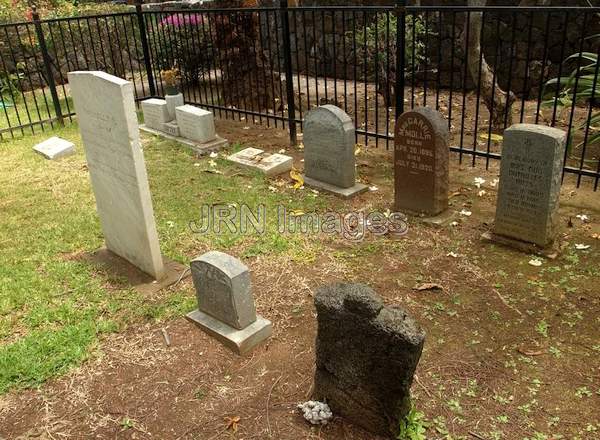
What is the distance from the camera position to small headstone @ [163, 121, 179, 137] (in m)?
7.85

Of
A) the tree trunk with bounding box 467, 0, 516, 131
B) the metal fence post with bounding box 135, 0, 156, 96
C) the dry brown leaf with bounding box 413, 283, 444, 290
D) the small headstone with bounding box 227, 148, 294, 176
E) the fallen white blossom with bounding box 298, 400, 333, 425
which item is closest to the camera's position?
the fallen white blossom with bounding box 298, 400, 333, 425

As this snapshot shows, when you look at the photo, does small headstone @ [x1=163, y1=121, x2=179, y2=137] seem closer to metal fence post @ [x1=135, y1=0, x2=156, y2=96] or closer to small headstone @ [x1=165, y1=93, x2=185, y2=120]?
small headstone @ [x1=165, y1=93, x2=185, y2=120]

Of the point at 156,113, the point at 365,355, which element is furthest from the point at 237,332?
the point at 156,113

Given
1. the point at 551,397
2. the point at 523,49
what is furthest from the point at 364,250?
the point at 523,49

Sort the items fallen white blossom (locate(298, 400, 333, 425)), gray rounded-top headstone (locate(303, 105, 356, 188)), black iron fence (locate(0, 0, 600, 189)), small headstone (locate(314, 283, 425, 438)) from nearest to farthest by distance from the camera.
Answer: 1. small headstone (locate(314, 283, 425, 438))
2. fallen white blossom (locate(298, 400, 333, 425))
3. gray rounded-top headstone (locate(303, 105, 356, 188))
4. black iron fence (locate(0, 0, 600, 189))

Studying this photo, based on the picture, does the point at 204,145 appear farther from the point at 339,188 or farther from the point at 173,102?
the point at 339,188

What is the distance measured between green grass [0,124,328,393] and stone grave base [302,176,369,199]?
0.16 m

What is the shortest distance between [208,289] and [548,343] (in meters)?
2.19

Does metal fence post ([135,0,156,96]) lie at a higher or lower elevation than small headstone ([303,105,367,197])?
higher

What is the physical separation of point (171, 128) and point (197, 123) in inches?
30.1

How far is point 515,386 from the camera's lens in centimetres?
298

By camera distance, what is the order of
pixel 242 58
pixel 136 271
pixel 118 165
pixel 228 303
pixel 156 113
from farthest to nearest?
pixel 242 58 → pixel 156 113 → pixel 136 271 → pixel 118 165 → pixel 228 303

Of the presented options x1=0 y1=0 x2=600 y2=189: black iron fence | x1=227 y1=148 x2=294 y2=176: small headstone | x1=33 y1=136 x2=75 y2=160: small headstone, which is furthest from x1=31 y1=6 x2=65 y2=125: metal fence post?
x1=227 y1=148 x2=294 y2=176: small headstone

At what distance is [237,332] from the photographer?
11.2ft
